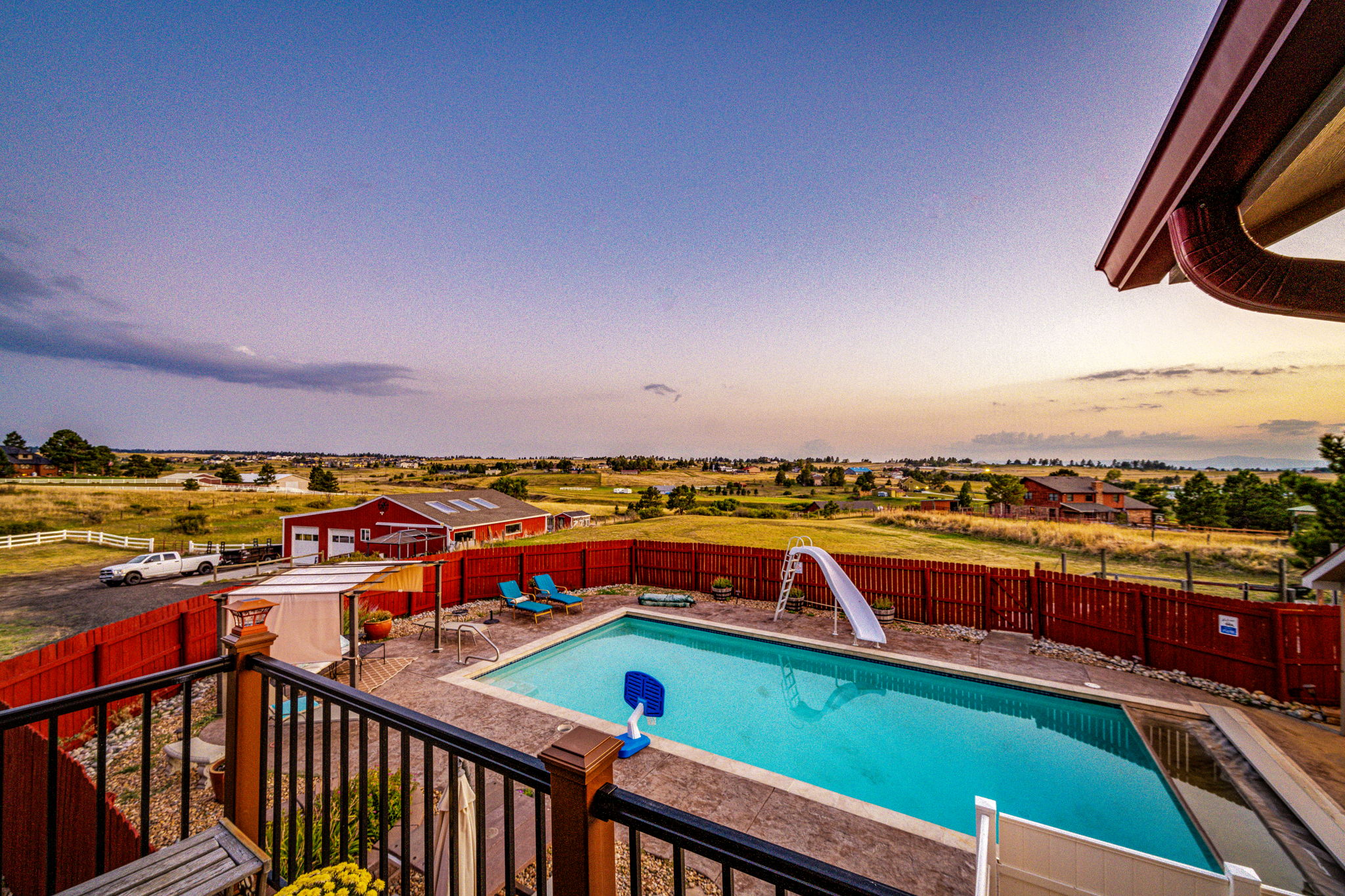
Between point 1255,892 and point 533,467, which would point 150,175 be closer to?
point 1255,892

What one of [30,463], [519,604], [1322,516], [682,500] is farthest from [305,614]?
[30,463]

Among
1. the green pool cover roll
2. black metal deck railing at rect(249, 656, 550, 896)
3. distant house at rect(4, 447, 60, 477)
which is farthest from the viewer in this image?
distant house at rect(4, 447, 60, 477)

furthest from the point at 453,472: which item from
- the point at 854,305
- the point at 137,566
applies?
the point at 854,305

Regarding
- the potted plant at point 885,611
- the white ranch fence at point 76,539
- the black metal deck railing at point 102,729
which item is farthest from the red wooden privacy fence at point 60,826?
the white ranch fence at point 76,539

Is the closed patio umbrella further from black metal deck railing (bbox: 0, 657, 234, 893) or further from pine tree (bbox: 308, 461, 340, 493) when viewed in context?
pine tree (bbox: 308, 461, 340, 493)

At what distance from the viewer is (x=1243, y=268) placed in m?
2.56

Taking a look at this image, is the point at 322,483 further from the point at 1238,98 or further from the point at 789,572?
the point at 1238,98

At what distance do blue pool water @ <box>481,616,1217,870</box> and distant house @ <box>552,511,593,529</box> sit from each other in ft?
99.2

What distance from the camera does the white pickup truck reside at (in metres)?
22.1

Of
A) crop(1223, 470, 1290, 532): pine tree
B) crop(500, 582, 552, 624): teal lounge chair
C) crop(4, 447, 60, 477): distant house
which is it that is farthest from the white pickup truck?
crop(1223, 470, 1290, 532): pine tree

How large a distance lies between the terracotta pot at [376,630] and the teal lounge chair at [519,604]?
2871 millimetres

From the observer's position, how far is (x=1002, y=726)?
7953 millimetres

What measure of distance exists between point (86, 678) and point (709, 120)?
51.5ft

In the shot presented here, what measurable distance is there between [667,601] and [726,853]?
42.0 feet
